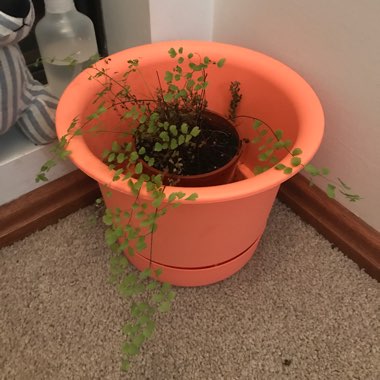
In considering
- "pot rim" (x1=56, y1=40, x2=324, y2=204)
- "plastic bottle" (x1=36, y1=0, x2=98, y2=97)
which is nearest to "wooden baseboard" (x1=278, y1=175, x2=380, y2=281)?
"pot rim" (x1=56, y1=40, x2=324, y2=204)

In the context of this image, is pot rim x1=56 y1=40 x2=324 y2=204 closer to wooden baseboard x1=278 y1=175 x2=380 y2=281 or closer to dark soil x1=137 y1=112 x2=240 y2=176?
dark soil x1=137 y1=112 x2=240 y2=176

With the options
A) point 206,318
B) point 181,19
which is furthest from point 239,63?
point 206,318

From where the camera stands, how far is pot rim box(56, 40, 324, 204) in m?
0.49

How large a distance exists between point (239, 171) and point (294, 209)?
0.49 feet

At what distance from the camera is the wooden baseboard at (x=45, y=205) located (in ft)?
2.47

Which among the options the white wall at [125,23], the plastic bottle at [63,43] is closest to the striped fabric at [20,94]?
the plastic bottle at [63,43]

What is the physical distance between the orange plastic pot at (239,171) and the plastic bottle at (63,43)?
5.6 inches

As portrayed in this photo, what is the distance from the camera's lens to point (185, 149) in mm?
642

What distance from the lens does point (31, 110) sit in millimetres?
700

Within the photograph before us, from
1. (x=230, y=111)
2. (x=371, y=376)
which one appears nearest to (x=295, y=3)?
(x=230, y=111)

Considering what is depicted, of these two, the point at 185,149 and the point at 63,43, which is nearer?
the point at 185,149

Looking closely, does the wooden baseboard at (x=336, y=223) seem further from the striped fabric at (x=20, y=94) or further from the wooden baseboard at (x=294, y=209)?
the striped fabric at (x=20, y=94)

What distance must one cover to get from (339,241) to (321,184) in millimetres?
114

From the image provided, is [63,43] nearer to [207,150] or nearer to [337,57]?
[207,150]
